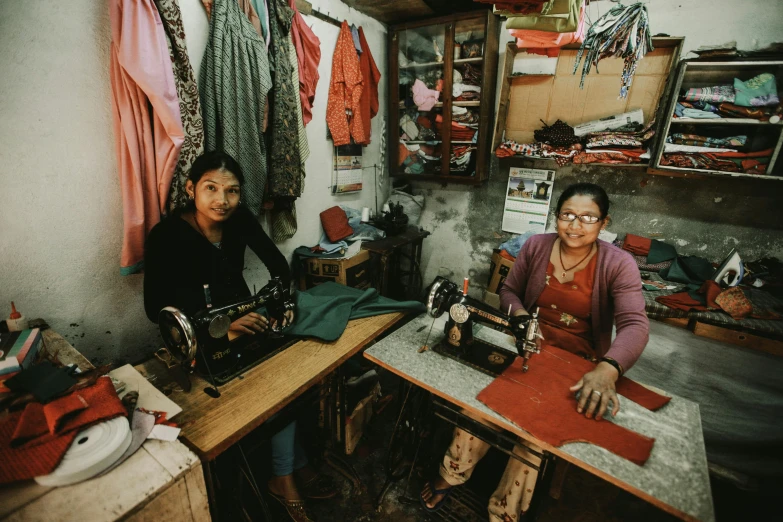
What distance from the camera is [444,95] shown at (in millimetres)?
3469

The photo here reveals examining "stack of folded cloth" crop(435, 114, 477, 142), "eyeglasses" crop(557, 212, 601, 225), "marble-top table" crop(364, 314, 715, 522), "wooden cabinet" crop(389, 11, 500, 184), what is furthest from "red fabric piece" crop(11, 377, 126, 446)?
"stack of folded cloth" crop(435, 114, 477, 142)

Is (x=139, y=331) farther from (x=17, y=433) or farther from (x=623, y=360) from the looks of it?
(x=623, y=360)

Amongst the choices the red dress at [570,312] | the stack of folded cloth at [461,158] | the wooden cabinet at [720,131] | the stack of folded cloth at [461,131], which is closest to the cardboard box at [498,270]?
the stack of folded cloth at [461,158]

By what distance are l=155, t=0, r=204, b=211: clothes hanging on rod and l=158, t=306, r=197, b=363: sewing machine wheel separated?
Result: 87 centimetres

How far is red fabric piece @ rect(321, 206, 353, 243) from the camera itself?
11.3ft

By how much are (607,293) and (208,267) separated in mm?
2107

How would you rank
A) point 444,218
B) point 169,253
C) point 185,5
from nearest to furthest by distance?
point 169,253 < point 185,5 < point 444,218

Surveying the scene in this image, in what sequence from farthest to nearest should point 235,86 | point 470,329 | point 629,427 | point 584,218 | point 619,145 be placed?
point 619,145 → point 235,86 → point 584,218 → point 470,329 → point 629,427

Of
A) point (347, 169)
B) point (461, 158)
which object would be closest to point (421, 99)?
point (461, 158)

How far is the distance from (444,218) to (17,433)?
389cm

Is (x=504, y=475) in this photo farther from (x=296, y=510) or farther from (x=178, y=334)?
(x=178, y=334)

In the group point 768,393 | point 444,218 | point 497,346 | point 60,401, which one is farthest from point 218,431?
point 444,218

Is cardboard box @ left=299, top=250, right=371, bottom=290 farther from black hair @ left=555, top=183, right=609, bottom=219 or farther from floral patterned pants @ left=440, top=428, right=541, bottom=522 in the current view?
black hair @ left=555, top=183, right=609, bottom=219

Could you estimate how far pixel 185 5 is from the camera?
6.97 feet
